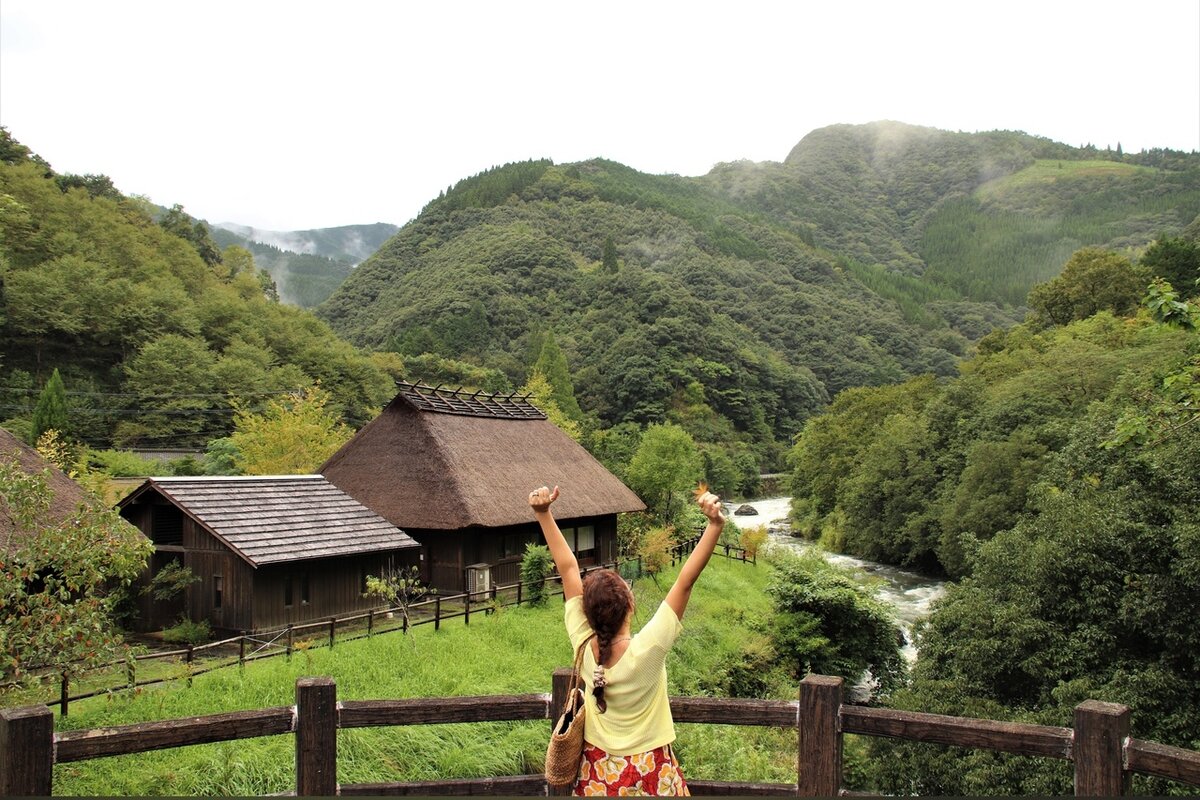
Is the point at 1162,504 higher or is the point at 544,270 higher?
the point at 544,270

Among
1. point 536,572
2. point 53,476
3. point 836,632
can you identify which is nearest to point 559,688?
point 53,476

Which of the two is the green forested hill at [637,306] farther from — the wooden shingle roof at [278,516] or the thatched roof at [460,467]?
the wooden shingle roof at [278,516]

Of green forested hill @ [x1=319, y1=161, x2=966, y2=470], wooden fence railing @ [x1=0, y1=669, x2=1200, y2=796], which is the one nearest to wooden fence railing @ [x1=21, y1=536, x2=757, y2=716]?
wooden fence railing @ [x1=0, y1=669, x2=1200, y2=796]

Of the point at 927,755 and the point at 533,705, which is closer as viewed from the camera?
the point at 533,705

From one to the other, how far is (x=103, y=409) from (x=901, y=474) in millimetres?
41268

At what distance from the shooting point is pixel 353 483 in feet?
80.8

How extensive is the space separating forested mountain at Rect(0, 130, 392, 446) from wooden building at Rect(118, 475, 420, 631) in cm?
1975

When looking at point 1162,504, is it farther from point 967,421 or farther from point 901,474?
point 901,474

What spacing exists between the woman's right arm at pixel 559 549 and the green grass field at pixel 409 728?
331 inches

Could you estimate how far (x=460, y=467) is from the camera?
78.6 ft

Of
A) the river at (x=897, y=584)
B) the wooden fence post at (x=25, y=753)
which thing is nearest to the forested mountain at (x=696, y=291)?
the river at (x=897, y=584)

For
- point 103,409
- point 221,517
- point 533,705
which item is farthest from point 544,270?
point 533,705

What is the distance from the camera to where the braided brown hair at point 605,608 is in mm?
3506

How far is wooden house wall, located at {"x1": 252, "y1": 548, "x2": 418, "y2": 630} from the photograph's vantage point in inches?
669
